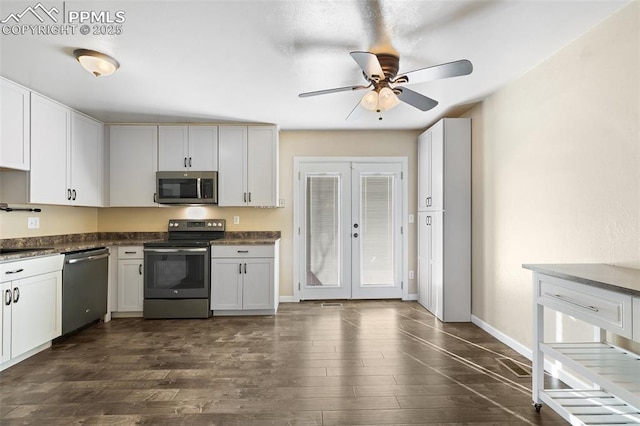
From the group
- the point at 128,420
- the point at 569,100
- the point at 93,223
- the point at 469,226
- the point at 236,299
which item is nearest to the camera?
the point at 128,420

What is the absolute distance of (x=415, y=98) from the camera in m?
2.70

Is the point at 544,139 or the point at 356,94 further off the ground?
the point at 356,94

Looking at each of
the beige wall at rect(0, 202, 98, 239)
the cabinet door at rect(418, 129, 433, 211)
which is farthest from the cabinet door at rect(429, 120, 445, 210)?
the beige wall at rect(0, 202, 98, 239)

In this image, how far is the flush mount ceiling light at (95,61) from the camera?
248 centimetres

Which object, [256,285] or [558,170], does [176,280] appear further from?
[558,170]

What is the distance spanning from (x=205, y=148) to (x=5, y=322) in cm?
265

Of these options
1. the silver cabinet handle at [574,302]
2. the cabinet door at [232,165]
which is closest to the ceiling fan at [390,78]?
the silver cabinet handle at [574,302]

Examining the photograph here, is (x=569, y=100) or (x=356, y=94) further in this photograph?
(x=356, y=94)

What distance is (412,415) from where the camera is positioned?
206 centimetres

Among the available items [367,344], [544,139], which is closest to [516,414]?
[367,344]

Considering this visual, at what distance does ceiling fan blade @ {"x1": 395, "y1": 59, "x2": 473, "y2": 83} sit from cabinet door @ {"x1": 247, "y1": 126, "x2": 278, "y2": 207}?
2.40 metres

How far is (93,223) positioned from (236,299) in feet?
7.55

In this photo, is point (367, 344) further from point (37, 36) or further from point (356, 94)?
point (37, 36)

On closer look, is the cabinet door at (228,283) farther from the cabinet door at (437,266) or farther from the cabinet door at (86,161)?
the cabinet door at (437,266)
